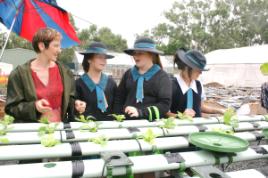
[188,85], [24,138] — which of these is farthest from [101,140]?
[188,85]

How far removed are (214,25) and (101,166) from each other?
Result: 4496 cm

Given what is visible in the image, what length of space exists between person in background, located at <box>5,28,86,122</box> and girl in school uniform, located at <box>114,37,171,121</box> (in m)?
0.47

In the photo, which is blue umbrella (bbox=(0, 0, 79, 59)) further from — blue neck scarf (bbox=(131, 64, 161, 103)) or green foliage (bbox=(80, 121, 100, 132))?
green foliage (bbox=(80, 121, 100, 132))

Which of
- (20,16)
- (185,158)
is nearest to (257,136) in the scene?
(185,158)

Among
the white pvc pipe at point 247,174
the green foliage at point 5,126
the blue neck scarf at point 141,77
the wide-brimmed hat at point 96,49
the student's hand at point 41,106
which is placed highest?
the wide-brimmed hat at point 96,49

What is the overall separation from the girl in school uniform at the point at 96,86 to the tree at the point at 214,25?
38267 millimetres

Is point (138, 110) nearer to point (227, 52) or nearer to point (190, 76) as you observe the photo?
point (190, 76)

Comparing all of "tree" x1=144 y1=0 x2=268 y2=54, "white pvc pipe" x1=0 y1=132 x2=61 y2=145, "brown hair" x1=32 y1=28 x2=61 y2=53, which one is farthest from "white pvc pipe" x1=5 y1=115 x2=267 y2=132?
"tree" x1=144 y1=0 x2=268 y2=54

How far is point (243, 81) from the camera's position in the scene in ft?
72.7

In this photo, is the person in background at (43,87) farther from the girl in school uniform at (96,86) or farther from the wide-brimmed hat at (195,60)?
the wide-brimmed hat at (195,60)

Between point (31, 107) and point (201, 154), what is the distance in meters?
1.34

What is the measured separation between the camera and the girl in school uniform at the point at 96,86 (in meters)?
2.61

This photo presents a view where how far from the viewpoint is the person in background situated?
7.27 ft

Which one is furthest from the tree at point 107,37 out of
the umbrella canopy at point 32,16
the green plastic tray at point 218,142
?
the green plastic tray at point 218,142
